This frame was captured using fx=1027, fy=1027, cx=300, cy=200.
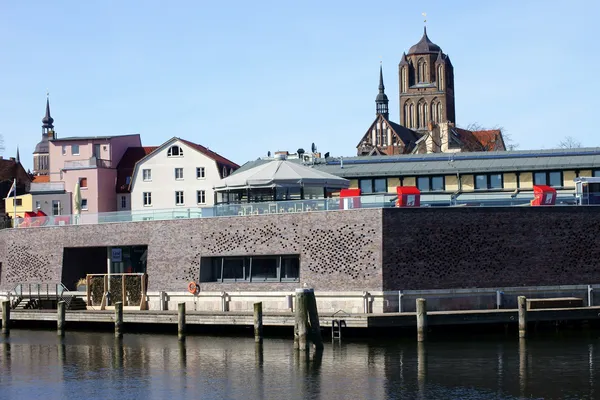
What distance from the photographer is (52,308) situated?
199 ft

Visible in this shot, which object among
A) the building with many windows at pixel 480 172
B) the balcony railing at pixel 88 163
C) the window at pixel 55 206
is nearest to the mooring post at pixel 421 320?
the building with many windows at pixel 480 172

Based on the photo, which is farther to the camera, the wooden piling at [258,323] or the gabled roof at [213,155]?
the gabled roof at [213,155]

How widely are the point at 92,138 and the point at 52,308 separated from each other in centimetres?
4290

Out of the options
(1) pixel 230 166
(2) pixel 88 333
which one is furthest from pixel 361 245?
(1) pixel 230 166

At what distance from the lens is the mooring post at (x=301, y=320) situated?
44753 mm

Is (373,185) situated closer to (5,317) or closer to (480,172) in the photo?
(480,172)

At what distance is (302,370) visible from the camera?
41531 mm

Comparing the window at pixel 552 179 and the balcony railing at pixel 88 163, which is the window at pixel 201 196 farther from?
the window at pixel 552 179

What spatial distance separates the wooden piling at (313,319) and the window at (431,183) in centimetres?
2531

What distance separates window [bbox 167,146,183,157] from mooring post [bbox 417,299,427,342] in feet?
172

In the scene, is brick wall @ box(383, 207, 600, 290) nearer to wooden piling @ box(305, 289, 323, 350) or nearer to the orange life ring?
wooden piling @ box(305, 289, 323, 350)

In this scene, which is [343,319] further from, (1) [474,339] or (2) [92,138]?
(2) [92,138]

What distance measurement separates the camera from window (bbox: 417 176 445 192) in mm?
68562

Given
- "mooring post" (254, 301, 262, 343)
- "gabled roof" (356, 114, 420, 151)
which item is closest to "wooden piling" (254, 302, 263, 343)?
"mooring post" (254, 301, 262, 343)
